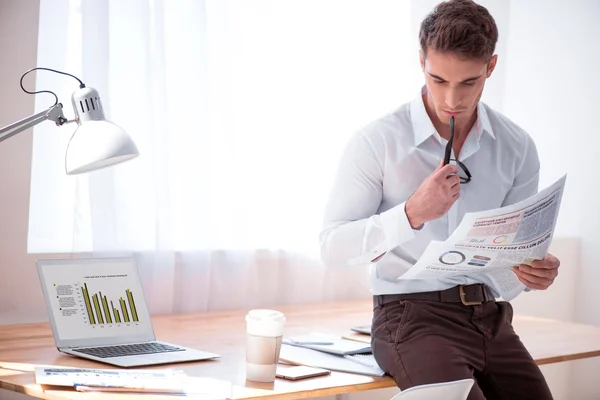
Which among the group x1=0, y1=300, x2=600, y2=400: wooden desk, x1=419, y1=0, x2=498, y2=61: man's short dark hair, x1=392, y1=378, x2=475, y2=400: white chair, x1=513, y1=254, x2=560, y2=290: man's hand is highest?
x1=419, y1=0, x2=498, y2=61: man's short dark hair

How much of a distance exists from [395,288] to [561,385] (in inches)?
81.4

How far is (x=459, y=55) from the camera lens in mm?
1836

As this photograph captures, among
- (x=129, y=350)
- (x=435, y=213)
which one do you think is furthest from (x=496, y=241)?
(x=129, y=350)

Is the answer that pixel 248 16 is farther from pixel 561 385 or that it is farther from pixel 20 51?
pixel 561 385

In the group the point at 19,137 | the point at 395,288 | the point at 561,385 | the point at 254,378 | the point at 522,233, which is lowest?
the point at 561,385

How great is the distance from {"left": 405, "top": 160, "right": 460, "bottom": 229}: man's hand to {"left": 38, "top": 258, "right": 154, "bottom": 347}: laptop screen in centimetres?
75

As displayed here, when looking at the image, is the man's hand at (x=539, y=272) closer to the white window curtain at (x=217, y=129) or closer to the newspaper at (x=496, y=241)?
the newspaper at (x=496, y=241)

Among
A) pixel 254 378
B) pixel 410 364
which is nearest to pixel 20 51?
pixel 254 378

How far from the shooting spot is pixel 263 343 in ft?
5.66

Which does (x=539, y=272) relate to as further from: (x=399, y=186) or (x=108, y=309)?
(x=108, y=309)

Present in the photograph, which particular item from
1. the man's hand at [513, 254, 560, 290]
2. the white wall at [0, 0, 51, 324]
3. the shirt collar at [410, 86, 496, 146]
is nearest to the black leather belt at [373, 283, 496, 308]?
the man's hand at [513, 254, 560, 290]

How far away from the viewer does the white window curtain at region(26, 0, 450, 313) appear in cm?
244

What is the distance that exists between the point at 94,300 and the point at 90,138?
49 centimetres

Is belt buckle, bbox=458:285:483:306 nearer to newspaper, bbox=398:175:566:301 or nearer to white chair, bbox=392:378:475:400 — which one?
newspaper, bbox=398:175:566:301
